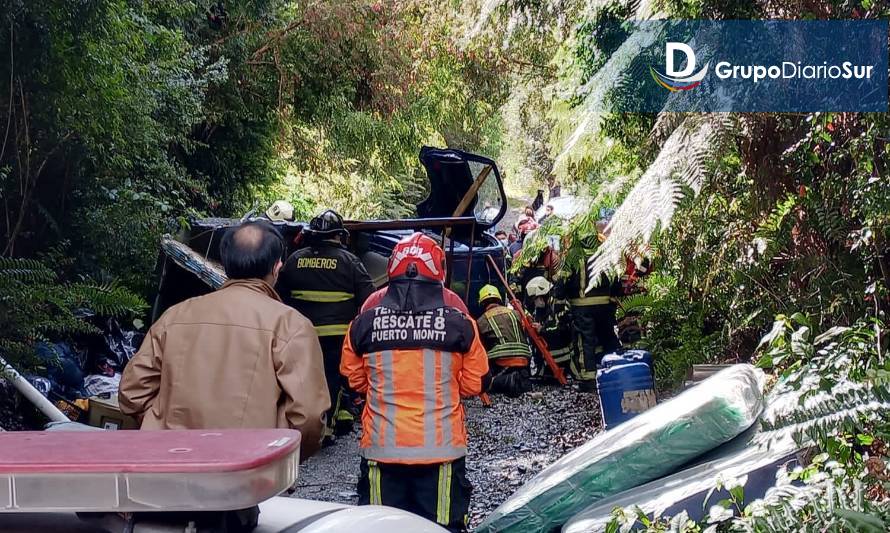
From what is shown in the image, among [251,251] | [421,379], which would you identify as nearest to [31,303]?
[421,379]

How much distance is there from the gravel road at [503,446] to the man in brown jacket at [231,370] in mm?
2845

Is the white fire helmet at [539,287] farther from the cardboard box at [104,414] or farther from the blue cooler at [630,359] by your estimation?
the cardboard box at [104,414]

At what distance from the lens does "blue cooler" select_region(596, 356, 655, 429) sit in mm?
6539

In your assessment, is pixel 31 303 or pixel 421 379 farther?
pixel 31 303

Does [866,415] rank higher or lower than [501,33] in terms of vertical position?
lower

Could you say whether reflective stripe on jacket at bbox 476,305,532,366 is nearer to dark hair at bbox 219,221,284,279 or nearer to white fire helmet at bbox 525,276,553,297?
white fire helmet at bbox 525,276,553,297

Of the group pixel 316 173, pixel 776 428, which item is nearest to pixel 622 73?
pixel 776 428

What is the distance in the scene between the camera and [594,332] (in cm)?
1032

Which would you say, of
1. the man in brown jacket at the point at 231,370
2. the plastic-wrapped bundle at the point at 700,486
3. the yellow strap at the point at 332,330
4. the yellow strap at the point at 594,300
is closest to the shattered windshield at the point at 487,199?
the yellow strap at the point at 594,300

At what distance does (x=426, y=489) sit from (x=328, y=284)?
370cm

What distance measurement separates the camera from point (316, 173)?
17.6 metres

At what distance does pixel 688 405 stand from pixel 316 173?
13.9m

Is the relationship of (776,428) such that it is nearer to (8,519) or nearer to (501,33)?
(8,519)

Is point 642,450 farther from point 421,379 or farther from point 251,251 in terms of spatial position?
point 251,251
